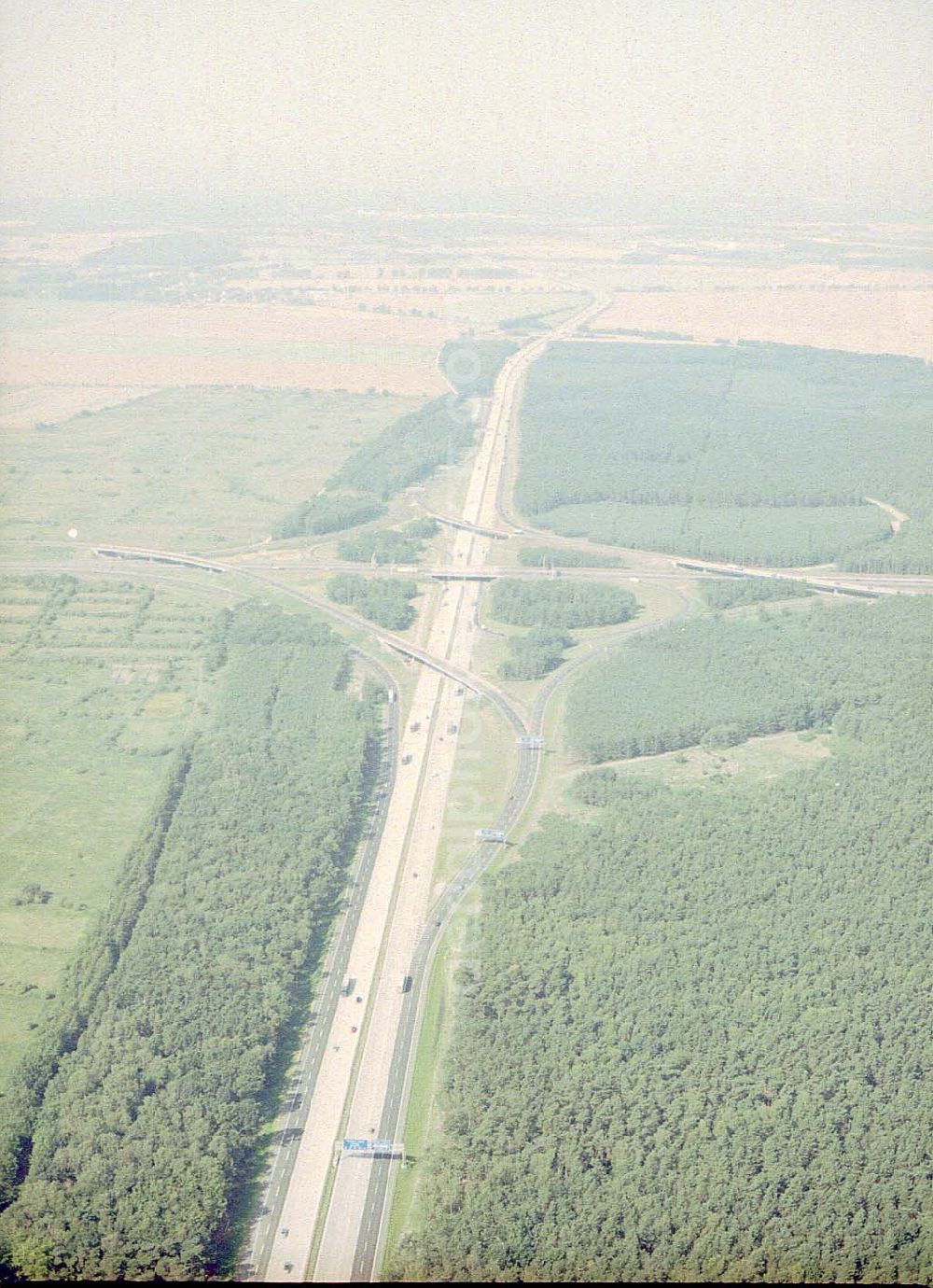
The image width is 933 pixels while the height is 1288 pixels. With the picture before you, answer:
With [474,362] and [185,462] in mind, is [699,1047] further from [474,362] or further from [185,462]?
[474,362]

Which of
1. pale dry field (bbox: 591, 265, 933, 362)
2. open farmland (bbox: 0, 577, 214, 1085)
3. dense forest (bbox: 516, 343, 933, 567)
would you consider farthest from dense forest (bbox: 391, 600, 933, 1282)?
pale dry field (bbox: 591, 265, 933, 362)

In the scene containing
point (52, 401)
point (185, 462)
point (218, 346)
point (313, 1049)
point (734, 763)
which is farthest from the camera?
point (218, 346)

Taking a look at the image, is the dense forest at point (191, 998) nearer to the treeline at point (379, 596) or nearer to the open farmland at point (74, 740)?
the open farmland at point (74, 740)

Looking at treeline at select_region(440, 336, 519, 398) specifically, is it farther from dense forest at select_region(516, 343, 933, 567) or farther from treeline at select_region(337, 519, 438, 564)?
treeline at select_region(337, 519, 438, 564)

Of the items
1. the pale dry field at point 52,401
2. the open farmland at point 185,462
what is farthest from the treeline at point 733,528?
the pale dry field at point 52,401

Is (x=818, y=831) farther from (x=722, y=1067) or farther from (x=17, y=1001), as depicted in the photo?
(x=17, y=1001)

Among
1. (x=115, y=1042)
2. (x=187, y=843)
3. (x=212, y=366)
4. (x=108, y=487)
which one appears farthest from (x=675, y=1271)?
(x=212, y=366)

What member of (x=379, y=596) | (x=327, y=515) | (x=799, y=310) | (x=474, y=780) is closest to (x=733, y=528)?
(x=379, y=596)

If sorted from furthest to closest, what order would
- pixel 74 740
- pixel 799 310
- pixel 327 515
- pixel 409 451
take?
1. pixel 799 310
2. pixel 409 451
3. pixel 327 515
4. pixel 74 740
